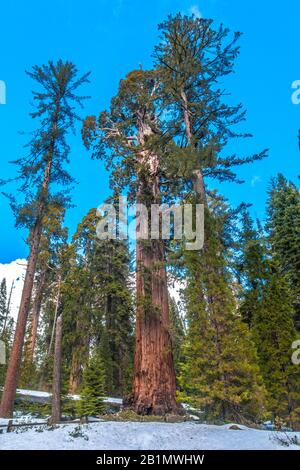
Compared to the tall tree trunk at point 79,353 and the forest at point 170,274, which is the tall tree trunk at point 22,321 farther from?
the tall tree trunk at point 79,353

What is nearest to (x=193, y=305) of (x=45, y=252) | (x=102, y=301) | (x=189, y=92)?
(x=189, y=92)

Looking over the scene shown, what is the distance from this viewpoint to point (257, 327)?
412 inches

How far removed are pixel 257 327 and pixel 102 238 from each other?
39.3 ft

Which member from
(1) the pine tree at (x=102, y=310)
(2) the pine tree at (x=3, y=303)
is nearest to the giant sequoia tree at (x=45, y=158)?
(1) the pine tree at (x=102, y=310)

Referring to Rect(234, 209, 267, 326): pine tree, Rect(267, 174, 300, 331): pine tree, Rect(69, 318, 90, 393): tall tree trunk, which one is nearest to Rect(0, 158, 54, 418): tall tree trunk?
Rect(69, 318, 90, 393): tall tree trunk

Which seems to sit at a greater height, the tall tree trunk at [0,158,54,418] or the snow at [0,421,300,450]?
the tall tree trunk at [0,158,54,418]

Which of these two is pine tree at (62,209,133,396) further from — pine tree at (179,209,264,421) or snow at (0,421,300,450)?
snow at (0,421,300,450)

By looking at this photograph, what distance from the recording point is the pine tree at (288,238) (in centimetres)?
1633

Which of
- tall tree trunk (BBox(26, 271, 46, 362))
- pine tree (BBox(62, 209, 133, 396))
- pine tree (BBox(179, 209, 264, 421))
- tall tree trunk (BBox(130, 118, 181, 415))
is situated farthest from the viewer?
tall tree trunk (BBox(26, 271, 46, 362))

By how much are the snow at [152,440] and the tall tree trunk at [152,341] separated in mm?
2823

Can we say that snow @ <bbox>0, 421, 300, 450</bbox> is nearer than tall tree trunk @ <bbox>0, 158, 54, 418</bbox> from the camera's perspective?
Yes

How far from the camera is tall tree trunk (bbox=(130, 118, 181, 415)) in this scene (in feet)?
31.7

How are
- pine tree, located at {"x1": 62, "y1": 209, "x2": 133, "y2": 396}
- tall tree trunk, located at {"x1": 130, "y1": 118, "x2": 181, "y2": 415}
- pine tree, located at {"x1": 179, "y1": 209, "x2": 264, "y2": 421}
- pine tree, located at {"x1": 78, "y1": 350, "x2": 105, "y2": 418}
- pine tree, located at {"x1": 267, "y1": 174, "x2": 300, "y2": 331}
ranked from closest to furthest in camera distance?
pine tree, located at {"x1": 179, "y1": 209, "x2": 264, "y2": 421} < tall tree trunk, located at {"x1": 130, "y1": 118, "x2": 181, "y2": 415} < pine tree, located at {"x1": 78, "y1": 350, "x2": 105, "y2": 418} < pine tree, located at {"x1": 267, "y1": 174, "x2": 300, "y2": 331} < pine tree, located at {"x1": 62, "y1": 209, "x2": 133, "y2": 396}

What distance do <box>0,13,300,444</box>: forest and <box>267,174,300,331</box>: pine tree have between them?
8 cm
